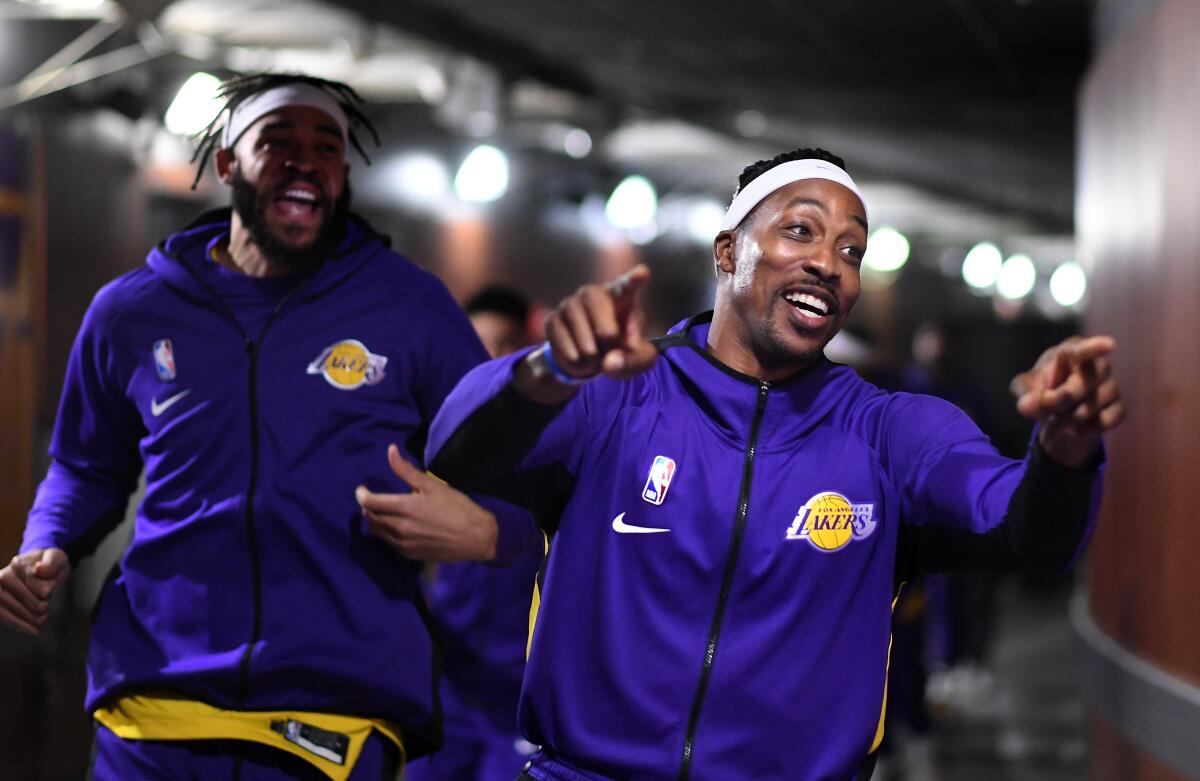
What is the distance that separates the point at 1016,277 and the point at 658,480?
18.8m

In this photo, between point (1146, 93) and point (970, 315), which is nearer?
point (1146, 93)

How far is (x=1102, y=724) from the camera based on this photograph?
20.9 ft

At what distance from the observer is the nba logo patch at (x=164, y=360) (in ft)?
9.46

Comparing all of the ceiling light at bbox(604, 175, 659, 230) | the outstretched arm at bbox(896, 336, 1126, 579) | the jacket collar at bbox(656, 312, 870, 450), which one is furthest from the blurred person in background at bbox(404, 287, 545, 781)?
the ceiling light at bbox(604, 175, 659, 230)

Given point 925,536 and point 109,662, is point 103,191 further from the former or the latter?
point 925,536

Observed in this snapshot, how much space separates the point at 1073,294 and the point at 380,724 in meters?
19.3

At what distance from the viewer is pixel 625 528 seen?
7.22 feet

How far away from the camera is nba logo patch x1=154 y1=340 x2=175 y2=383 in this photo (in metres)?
2.88

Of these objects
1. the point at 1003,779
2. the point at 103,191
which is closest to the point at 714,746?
the point at 1003,779

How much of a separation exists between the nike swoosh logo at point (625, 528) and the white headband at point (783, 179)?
20.7 inches

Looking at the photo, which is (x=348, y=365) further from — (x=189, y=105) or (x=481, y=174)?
(x=481, y=174)

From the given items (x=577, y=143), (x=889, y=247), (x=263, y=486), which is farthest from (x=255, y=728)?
(x=889, y=247)

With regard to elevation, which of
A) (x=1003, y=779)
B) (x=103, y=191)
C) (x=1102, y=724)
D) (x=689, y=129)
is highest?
(x=689, y=129)

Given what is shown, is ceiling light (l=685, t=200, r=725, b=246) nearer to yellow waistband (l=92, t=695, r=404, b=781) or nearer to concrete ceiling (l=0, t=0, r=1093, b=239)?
Result: concrete ceiling (l=0, t=0, r=1093, b=239)
